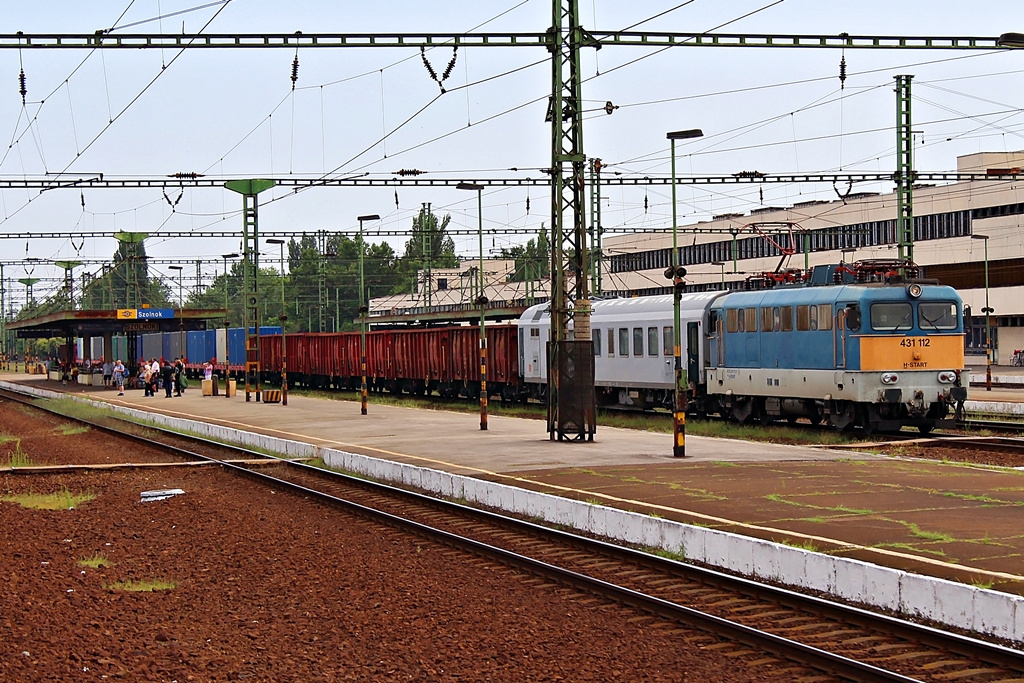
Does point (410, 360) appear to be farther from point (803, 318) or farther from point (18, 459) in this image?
point (803, 318)

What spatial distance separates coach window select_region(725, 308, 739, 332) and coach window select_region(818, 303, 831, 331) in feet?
10.9

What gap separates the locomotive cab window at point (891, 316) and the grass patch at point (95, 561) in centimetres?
1710

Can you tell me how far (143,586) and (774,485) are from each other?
9019 millimetres

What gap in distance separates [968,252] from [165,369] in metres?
42.5

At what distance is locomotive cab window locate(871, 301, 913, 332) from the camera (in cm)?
2527

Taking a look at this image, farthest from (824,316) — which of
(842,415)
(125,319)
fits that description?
(125,319)

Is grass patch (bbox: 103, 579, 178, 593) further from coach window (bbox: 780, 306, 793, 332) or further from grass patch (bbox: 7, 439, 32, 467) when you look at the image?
coach window (bbox: 780, 306, 793, 332)

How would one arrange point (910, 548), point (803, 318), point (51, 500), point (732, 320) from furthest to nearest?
point (732, 320) < point (803, 318) < point (51, 500) < point (910, 548)

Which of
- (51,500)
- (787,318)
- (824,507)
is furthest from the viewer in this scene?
(787,318)

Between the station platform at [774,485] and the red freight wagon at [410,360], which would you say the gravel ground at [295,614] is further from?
the red freight wagon at [410,360]

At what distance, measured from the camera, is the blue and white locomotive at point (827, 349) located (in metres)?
25.2

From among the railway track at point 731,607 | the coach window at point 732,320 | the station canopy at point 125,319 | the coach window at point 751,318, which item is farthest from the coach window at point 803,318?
the station canopy at point 125,319

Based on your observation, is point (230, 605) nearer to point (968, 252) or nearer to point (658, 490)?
point (658, 490)

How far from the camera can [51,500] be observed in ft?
59.1
